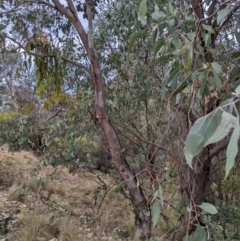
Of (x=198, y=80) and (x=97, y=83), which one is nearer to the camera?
(x=198, y=80)

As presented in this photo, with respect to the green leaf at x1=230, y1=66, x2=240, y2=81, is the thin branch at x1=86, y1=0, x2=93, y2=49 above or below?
above

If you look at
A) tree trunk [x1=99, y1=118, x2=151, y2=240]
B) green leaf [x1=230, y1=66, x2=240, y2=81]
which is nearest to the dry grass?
tree trunk [x1=99, y1=118, x2=151, y2=240]

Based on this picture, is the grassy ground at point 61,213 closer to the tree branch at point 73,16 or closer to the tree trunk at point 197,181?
the tree trunk at point 197,181

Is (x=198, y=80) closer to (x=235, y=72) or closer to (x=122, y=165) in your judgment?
(x=235, y=72)

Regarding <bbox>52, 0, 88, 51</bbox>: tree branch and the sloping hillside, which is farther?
the sloping hillside

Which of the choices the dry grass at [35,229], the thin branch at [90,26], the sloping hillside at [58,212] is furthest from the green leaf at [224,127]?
the dry grass at [35,229]

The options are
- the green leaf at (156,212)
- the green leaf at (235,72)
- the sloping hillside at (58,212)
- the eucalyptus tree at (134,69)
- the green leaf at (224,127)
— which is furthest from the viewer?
the sloping hillside at (58,212)

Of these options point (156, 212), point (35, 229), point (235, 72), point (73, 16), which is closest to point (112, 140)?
point (73, 16)

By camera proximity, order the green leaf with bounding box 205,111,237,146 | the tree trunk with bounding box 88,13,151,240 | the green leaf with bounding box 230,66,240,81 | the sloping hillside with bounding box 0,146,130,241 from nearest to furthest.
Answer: the green leaf with bounding box 205,111,237,146 < the green leaf with bounding box 230,66,240,81 < the tree trunk with bounding box 88,13,151,240 < the sloping hillside with bounding box 0,146,130,241

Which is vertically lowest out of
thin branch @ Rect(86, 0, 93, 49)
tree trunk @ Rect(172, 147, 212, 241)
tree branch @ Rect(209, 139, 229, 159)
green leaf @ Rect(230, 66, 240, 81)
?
tree trunk @ Rect(172, 147, 212, 241)

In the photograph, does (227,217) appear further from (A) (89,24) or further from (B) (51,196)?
(B) (51,196)

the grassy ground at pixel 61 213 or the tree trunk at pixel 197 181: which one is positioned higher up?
the tree trunk at pixel 197 181

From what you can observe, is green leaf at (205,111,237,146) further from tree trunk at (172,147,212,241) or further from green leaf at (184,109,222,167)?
tree trunk at (172,147,212,241)

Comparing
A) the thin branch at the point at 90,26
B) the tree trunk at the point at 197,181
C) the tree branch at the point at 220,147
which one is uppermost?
the thin branch at the point at 90,26
